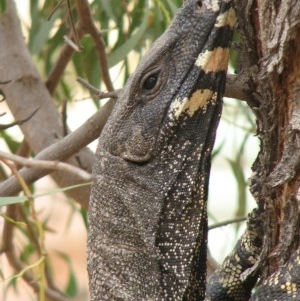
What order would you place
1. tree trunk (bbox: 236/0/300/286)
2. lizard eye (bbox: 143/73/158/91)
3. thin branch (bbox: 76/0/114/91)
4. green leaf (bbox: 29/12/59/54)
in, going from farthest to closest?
green leaf (bbox: 29/12/59/54) < thin branch (bbox: 76/0/114/91) < lizard eye (bbox: 143/73/158/91) < tree trunk (bbox: 236/0/300/286)

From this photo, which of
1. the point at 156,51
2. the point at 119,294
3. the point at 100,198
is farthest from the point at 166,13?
the point at 119,294

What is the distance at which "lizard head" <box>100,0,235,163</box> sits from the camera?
84.4 inches

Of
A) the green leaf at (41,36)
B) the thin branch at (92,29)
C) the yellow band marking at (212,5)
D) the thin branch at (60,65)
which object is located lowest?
the yellow band marking at (212,5)

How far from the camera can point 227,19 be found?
2.12 m

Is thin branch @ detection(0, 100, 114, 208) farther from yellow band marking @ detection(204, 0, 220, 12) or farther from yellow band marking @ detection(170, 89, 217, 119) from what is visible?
yellow band marking @ detection(204, 0, 220, 12)

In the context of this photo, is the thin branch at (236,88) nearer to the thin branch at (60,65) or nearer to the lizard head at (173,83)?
the lizard head at (173,83)

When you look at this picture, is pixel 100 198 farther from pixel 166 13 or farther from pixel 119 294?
pixel 166 13

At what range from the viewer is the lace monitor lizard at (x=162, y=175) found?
A: 7.20 ft

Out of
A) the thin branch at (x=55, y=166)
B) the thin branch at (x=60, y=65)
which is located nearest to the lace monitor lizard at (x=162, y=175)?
the thin branch at (x=55, y=166)

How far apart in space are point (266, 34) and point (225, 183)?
785 centimetres

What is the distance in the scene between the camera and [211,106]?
7.16ft

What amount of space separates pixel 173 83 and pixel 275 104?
27 centimetres

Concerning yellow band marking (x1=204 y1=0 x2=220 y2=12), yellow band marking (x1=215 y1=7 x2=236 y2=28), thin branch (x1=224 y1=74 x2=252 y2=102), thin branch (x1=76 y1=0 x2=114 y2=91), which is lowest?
thin branch (x1=224 y1=74 x2=252 y2=102)

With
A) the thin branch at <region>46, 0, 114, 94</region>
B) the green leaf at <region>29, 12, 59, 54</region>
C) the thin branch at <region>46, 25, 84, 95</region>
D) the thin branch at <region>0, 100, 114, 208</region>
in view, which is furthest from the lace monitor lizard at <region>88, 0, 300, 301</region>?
the green leaf at <region>29, 12, 59, 54</region>
